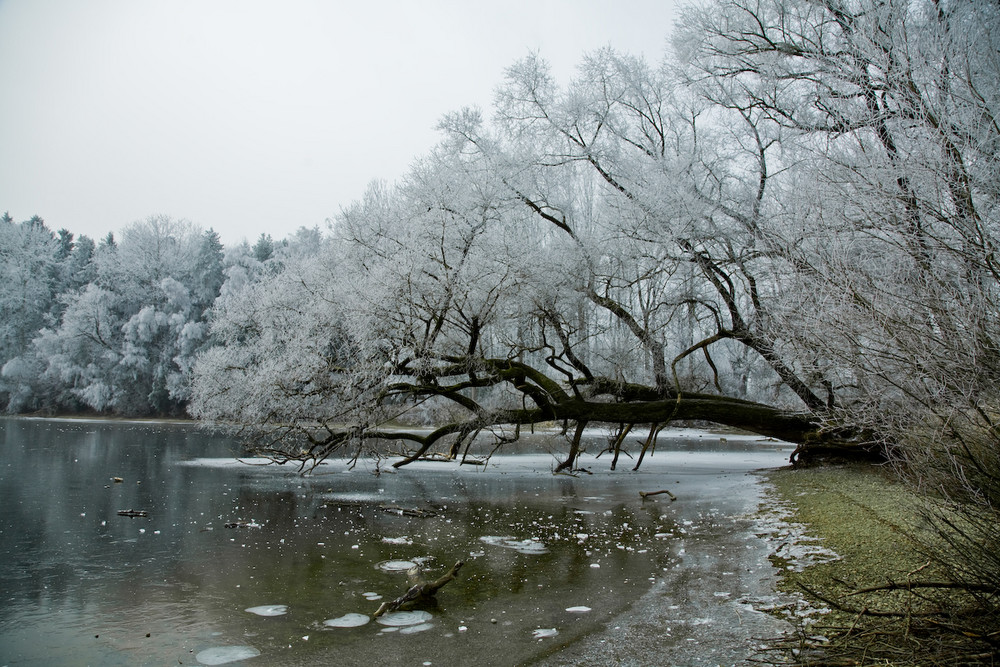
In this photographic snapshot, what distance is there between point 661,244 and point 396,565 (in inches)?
376

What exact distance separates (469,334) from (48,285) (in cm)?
4082

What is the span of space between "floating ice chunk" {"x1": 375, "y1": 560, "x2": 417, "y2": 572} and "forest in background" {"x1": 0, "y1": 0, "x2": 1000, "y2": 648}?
468 cm

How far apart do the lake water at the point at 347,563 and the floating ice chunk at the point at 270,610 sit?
35mm

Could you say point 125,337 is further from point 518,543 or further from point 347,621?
point 347,621

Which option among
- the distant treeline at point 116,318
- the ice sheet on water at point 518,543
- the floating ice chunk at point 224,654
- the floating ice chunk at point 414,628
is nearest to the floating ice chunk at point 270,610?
the floating ice chunk at point 224,654

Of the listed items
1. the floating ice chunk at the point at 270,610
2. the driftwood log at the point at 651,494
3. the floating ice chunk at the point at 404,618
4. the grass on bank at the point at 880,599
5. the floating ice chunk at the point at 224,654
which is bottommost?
the floating ice chunk at the point at 224,654

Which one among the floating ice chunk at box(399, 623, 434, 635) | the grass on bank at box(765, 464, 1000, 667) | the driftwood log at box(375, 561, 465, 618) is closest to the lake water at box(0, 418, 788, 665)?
the floating ice chunk at box(399, 623, 434, 635)

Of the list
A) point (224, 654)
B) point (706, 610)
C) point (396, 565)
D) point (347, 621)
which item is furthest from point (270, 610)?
point (706, 610)

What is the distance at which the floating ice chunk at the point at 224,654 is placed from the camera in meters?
5.06

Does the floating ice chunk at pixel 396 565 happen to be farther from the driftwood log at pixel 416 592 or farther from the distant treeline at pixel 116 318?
the distant treeline at pixel 116 318

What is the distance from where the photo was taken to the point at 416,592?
6.25 meters

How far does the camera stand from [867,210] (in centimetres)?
562

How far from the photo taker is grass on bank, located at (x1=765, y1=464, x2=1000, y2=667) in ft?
12.7

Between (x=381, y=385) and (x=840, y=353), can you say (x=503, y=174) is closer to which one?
(x=381, y=385)
